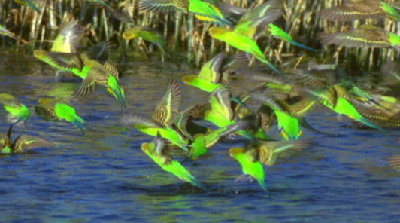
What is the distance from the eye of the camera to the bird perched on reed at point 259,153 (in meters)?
8.26

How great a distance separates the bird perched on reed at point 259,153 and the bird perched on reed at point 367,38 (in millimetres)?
2416

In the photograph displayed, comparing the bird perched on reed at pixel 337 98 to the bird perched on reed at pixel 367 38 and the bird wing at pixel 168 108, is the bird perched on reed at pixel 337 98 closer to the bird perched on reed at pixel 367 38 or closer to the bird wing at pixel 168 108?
the bird perched on reed at pixel 367 38

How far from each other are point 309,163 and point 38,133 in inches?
112

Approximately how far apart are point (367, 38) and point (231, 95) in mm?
2111

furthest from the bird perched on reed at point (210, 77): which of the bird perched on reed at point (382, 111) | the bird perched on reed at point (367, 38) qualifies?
the bird perched on reed at point (382, 111)

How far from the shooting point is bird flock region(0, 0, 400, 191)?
27.6 feet

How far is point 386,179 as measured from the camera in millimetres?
9562

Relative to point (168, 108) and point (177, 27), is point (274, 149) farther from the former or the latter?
point (177, 27)

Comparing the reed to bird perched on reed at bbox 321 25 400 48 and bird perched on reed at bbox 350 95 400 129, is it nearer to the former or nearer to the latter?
bird perched on reed at bbox 350 95 400 129

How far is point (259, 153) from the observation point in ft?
27.3

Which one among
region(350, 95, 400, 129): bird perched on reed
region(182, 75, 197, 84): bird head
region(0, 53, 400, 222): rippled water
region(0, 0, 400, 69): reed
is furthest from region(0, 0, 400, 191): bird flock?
region(0, 0, 400, 69): reed

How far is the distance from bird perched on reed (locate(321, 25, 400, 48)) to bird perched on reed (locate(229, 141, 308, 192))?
7.93 ft

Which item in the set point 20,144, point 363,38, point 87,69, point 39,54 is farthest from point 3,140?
point 363,38

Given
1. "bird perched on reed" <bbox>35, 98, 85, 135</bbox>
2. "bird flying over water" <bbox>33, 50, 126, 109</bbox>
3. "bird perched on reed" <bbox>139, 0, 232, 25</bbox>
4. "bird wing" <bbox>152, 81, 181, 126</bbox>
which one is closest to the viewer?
"bird wing" <bbox>152, 81, 181, 126</bbox>
